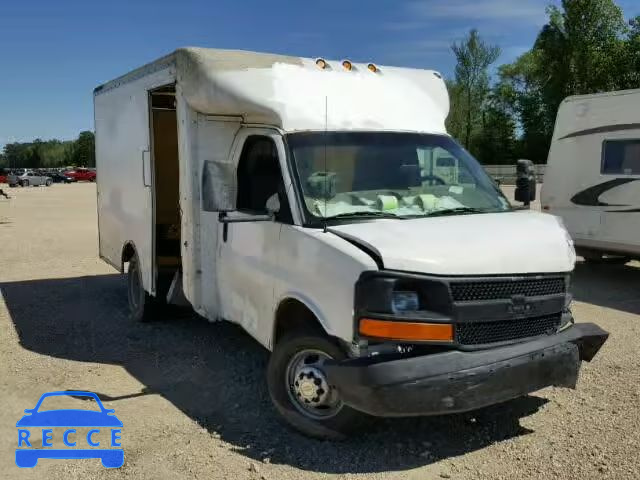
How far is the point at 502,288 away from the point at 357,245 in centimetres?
94

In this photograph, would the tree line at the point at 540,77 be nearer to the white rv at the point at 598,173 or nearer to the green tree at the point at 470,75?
the green tree at the point at 470,75

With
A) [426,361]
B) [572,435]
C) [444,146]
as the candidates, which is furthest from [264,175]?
[572,435]

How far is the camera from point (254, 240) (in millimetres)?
4992

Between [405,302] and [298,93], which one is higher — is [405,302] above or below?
below

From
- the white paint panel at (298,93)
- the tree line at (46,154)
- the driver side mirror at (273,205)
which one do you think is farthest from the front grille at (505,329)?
the tree line at (46,154)

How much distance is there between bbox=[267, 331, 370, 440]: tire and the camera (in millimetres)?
4156

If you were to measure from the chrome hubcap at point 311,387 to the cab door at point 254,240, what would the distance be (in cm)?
46

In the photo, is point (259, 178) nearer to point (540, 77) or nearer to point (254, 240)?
point (254, 240)

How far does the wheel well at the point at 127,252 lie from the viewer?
7695mm

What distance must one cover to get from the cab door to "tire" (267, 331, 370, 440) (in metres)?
0.38

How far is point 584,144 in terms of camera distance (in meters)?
10.7

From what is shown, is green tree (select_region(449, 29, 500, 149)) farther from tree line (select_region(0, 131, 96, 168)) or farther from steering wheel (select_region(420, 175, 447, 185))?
tree line (select_region(0, 131, 96, 168))

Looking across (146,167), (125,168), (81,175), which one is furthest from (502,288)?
(81,175)

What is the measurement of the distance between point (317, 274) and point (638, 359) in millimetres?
3890
